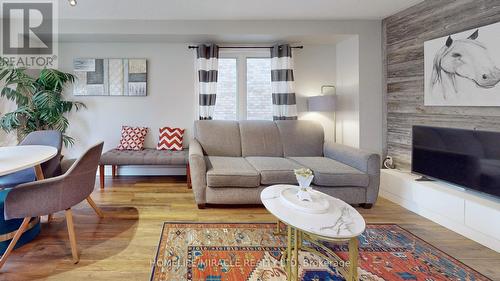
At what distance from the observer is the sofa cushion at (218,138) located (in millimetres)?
3789

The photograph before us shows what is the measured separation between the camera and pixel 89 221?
2664mm

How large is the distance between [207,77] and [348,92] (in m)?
2.18

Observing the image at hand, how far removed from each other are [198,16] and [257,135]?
1805 millimetres

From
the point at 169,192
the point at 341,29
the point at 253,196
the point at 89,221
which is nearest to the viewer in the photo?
the point at 89,221

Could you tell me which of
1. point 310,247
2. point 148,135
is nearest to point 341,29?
point 310,247

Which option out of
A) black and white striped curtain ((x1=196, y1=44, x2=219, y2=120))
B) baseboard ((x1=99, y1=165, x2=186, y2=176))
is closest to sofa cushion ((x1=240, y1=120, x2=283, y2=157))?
black and white striped curtain ((x1=196, y1=44, x2=219, y2=120))

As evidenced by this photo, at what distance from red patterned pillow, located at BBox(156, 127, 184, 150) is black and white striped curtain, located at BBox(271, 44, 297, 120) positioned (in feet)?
5.22

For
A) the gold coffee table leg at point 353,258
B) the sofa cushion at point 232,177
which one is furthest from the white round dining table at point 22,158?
the gold coffee table leg at point 353,258

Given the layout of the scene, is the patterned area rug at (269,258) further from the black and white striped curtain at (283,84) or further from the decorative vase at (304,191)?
the black and white striped curtain at (283,84)

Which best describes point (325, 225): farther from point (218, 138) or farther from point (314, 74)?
point (314, 74)

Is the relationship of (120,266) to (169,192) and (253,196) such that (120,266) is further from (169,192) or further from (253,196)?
(169,192)

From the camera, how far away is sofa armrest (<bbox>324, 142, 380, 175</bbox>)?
2.95 metres

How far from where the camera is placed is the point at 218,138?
383cm

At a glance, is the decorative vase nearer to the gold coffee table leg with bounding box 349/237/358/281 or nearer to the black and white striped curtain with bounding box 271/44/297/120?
the gold coffee table leg with bounding box 349/237/358/281
